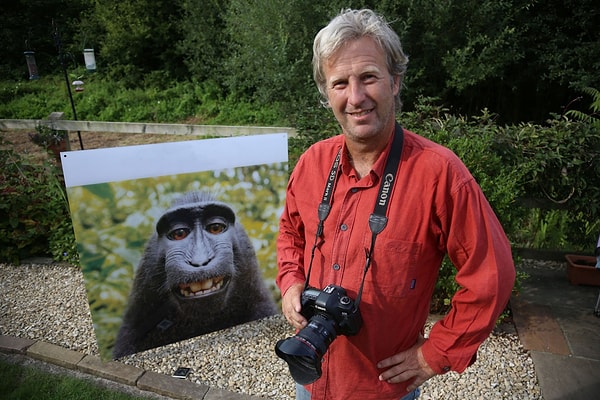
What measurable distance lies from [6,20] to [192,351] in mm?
18069

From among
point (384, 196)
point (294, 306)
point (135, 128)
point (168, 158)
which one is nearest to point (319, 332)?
point (294, 306)

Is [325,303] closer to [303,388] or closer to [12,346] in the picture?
[303,388]

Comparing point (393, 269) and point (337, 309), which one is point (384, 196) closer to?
point (393, 269)

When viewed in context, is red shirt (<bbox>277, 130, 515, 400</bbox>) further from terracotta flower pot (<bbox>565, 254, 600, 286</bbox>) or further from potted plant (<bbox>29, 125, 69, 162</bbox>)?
potted plant (<bbox>29, 125, 69, 162</bbox>)

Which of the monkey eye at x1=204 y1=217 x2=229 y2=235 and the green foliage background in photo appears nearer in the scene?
the green foliage background in photo

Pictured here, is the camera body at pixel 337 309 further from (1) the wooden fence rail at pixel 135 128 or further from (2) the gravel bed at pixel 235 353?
(1) the wooden fence rail at pixel 135 128

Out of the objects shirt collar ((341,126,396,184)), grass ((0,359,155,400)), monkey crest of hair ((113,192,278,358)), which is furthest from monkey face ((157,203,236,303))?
shirt collar ((341,126,396,184))

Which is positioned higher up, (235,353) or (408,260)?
(408,260)

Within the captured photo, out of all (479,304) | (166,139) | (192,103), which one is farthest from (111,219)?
(192,103)

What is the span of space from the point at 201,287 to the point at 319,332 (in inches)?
79.6

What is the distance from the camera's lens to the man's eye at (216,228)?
10.6 feet

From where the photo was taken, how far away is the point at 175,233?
3131 mm

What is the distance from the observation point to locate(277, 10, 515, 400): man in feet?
4.56

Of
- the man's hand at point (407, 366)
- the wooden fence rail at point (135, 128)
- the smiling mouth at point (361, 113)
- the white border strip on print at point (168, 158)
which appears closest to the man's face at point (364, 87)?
the smiling mouth at point (361, 113)
